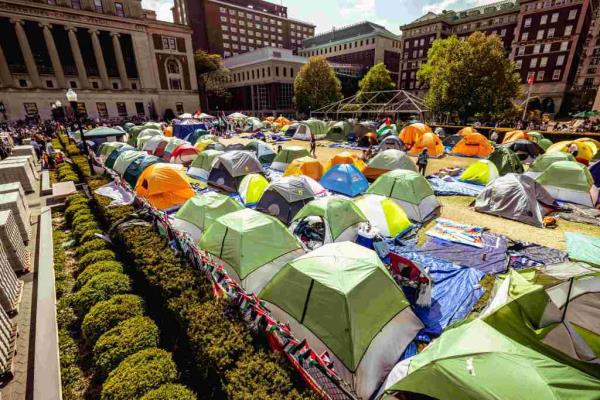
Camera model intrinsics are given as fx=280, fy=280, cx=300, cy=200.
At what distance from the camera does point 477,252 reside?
7.88 metres

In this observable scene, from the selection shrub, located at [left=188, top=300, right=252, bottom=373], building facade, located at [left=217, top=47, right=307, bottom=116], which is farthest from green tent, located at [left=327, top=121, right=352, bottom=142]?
building facade, located at [left=217, top=47, right=307, bottom=116]

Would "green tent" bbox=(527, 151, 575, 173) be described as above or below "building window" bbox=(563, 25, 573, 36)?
below

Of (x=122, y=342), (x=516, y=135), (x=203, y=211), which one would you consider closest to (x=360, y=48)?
(x=516, y=135)

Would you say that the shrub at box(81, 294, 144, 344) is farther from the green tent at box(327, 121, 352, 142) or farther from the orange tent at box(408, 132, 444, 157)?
the green tent at box(327, 121, 352, 142)

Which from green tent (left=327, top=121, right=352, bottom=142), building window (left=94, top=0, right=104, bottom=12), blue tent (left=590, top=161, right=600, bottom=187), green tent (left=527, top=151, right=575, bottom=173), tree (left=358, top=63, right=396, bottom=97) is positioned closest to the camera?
blue tent (left=590, top=161, right=600, bottom=187)

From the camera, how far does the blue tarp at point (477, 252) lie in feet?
23.9

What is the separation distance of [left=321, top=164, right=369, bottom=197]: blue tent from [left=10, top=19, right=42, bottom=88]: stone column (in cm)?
4651

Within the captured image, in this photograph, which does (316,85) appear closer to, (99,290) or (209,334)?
(99,290)

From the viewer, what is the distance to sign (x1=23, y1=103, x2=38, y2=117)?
37.3 meters

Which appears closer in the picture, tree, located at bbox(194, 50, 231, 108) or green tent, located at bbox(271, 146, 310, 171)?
green tent, located at bbox(271, 146, 310, 171)

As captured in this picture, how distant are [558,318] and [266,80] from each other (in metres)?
58.4

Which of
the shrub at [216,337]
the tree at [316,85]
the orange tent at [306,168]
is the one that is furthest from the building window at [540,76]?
the shrub at [216,337]

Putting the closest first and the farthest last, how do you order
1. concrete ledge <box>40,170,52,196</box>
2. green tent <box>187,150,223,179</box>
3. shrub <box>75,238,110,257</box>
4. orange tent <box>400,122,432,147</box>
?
shrub <box>75,238,110,257</box> → concrete ledge <box>40,170,52,196</box> → green tent <box>187,150,223,179</box> → orange tent <box>400,122,432,147</box>

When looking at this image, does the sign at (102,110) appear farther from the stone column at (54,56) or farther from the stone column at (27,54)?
the stone column at (27,54)
